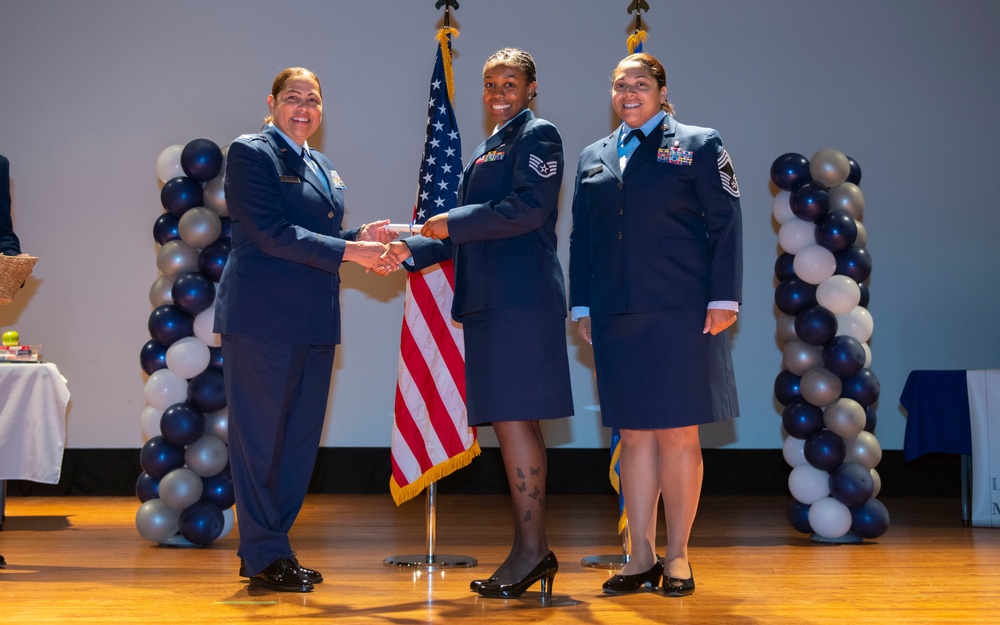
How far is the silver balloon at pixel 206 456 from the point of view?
13.8 feet

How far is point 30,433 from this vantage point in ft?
15.3

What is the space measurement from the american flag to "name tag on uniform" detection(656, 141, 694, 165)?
3.98 ft

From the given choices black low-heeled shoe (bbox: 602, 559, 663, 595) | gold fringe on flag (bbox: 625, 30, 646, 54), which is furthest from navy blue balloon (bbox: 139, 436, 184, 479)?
gold fringe on flag (bbox: 625, 30, 646, 54)

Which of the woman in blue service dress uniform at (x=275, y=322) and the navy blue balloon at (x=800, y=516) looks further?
the navy blue balloon at (x=800, y=516)

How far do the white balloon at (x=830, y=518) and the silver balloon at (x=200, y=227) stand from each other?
2885 mm

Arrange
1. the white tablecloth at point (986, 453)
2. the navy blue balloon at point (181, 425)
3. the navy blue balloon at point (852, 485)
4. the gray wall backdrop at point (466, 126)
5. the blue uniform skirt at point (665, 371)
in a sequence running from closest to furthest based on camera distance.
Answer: the blue uniform skirt at point (665, 371), the navy blue balloon at point (181, 425), the navy blue balloon at point (852, 485), the white tablecloth at point (986, 453), the gray wall backdrop at point (466, 126)

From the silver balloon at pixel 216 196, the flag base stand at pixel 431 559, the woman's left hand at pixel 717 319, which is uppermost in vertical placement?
the silver balloon at pixel 216 196

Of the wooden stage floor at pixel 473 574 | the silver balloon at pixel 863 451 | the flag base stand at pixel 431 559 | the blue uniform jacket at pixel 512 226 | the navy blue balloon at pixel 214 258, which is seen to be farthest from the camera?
the silver balloon at pixel 863 451

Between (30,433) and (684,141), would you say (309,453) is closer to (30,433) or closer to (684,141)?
(684,141)

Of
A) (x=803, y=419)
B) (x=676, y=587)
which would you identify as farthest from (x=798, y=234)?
(x=676, y=587)

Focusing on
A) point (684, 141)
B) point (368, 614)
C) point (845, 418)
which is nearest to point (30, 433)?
point (368, 614)

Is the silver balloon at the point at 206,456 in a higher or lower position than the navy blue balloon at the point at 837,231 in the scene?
lower

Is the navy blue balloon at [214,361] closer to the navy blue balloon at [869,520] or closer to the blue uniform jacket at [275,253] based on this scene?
the blue uniform jacket at [275,253]

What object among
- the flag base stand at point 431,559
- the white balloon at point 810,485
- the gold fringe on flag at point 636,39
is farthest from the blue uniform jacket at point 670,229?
the white balloon at point 810,485
